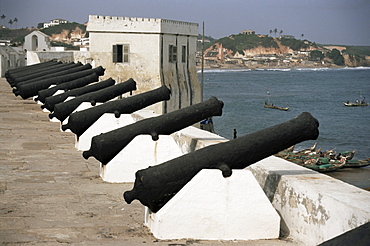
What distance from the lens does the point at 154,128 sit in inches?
206

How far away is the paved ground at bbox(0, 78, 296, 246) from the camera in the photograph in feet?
12.4

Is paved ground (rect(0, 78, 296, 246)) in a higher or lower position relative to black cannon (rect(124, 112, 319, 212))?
lower

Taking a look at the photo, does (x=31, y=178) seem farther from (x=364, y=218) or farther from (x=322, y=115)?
(x=322, y=115)

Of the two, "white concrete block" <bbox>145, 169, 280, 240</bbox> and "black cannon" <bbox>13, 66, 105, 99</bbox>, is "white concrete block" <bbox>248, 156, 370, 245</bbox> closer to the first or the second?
"white concrete block" <bbox>145, 169, 280, 240</bbox>

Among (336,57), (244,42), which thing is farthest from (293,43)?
(244,42)

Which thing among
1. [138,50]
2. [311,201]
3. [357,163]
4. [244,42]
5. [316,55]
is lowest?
[357,163]

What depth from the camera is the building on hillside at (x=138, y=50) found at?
31.1 m

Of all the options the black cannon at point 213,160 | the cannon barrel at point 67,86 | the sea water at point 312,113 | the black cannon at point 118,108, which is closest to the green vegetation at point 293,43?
the sea water at point 312,113

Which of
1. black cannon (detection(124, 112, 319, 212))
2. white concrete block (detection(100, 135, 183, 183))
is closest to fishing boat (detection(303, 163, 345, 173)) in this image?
white concrete block (detection(100, 135, 183, 183))

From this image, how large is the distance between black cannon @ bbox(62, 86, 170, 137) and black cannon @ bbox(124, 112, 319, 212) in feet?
9.18

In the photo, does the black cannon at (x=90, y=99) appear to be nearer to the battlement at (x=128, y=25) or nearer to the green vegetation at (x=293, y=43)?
the battlement at (x=128, y=25)

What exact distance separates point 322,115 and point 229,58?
12827 cm

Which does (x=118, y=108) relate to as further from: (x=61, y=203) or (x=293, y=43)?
(x=293, y=43)

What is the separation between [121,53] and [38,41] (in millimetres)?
18244
